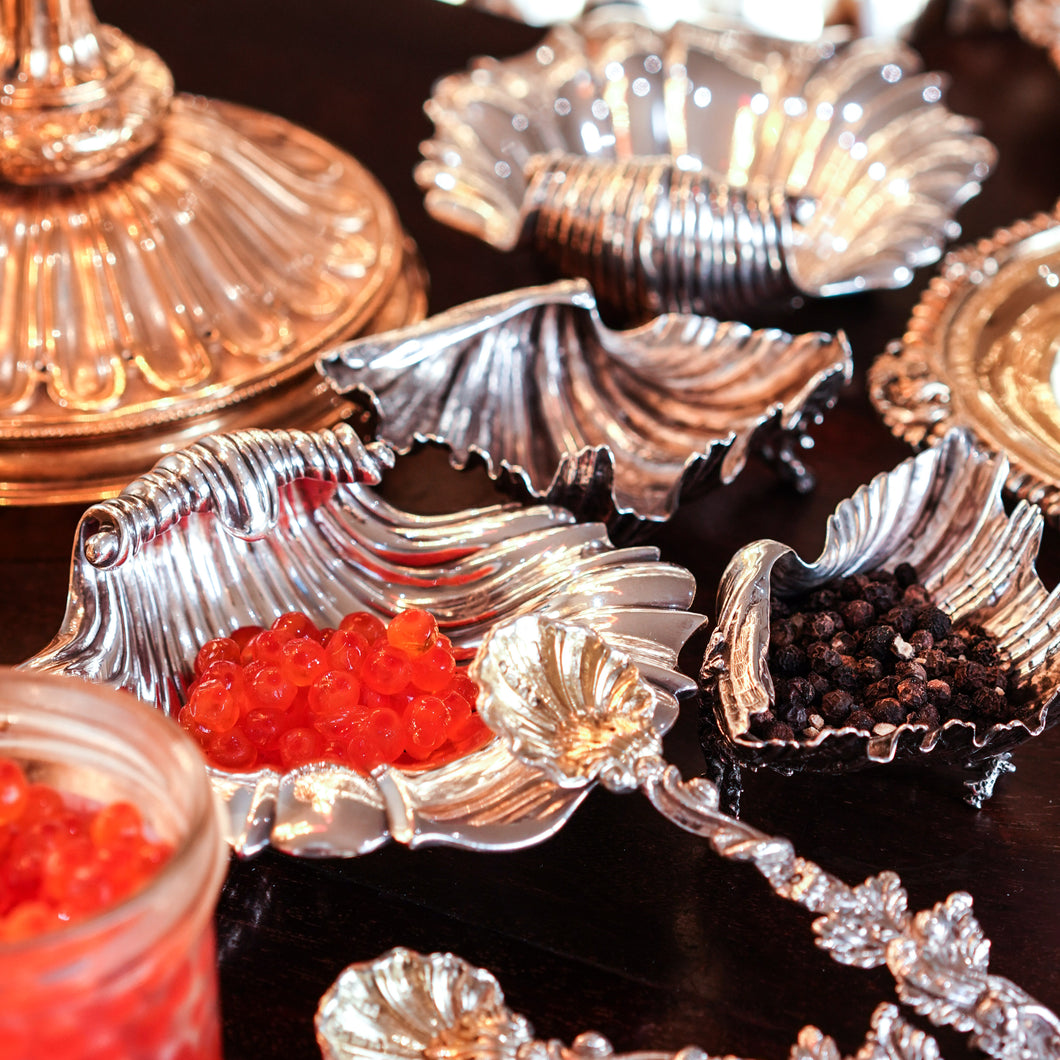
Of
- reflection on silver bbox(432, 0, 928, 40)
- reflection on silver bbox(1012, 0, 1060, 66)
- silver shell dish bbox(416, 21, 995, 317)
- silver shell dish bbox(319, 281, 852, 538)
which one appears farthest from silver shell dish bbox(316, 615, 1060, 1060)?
reflection on silver bbox(432, 0, 928, 40)

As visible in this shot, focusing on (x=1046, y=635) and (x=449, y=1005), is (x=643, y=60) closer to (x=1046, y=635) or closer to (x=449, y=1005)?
(x=1046, y=635)

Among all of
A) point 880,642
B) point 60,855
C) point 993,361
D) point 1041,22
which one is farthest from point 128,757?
point 1041,22

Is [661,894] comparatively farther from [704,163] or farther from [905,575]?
[704,163]

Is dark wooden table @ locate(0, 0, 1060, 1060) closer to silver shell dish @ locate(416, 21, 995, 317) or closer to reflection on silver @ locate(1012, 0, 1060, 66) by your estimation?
silver shell dish @ locate(416, 21, 995, 317)

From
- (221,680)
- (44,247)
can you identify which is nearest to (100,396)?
(44,247)

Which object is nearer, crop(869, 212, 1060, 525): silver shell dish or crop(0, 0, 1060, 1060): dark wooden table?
crop(0, 0, 1060, 1060): dark wooden table

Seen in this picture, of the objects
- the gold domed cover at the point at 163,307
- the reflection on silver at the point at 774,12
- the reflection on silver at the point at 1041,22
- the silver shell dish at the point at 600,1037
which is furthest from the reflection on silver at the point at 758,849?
the reflection on silver at the point at 774,12
